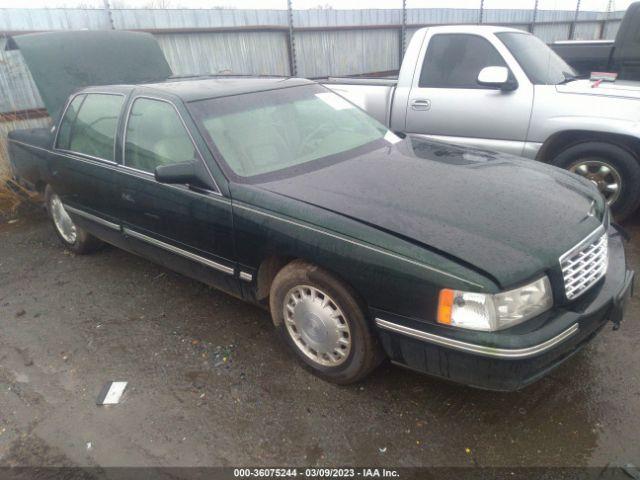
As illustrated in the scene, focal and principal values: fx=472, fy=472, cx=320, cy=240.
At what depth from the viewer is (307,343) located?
2848mm

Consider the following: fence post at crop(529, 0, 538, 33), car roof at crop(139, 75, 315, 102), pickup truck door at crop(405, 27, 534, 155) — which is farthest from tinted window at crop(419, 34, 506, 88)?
fence post at crop(529, 0, 538, 33)

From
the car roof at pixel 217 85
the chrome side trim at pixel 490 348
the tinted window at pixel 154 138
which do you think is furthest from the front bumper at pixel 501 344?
the car roof at pixel 217 85

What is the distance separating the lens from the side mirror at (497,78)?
4.60 metres

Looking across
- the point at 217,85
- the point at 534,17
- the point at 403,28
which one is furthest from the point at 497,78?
the point at 534,17

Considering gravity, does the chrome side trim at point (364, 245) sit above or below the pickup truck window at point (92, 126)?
below

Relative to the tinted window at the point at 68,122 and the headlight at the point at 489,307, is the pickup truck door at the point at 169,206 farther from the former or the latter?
the headlight at the point at 489,307

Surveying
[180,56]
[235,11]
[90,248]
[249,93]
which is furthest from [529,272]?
[235,11]

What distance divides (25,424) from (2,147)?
4.57 metres

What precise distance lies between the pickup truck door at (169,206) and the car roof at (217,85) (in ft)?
0.44

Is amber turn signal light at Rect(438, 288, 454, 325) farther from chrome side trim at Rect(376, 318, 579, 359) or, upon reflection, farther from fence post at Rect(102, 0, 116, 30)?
fence post at Rect(102, 0, 116, 30)

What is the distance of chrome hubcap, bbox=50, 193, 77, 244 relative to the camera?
15.3 ft

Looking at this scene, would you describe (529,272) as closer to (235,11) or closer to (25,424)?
(25,424)

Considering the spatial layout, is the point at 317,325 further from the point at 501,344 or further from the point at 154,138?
the point at 154,138

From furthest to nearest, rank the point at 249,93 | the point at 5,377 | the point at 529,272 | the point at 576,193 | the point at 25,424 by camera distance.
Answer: the point at 249,93
the point at 5,377
the point at 576,193
the point at 25,424
the point at 529,272
